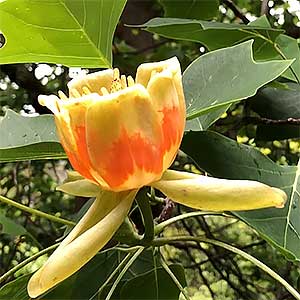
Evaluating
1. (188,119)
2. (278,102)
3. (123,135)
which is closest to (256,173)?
(188,119)

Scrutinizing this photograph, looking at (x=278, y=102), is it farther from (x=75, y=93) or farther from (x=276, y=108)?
(x=75, y=93)

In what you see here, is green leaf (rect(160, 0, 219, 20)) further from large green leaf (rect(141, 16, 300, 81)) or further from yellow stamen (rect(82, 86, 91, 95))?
yellow stamen (rect(82, 86, 91, 95))

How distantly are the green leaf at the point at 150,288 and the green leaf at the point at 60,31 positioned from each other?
0.23 metres

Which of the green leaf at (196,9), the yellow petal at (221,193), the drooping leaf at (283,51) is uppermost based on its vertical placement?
the yellow petal at (221,193)

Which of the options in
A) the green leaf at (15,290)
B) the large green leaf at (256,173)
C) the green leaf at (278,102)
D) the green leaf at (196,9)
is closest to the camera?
the large green leaf at (256,173)

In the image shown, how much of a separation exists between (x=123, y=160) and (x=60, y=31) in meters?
0.19

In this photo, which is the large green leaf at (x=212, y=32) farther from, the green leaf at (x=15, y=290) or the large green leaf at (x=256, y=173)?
the green leaf at (x=15, y=290)

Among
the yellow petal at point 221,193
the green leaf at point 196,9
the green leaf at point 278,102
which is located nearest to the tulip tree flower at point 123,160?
the yellow petal at point 221,193

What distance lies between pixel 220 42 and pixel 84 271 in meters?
0.27

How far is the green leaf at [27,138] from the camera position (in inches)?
21.1

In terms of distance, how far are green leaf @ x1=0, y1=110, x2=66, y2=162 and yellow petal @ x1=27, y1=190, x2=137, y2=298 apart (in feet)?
0.32

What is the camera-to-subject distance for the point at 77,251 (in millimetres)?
425

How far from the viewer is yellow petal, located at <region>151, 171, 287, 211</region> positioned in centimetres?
43

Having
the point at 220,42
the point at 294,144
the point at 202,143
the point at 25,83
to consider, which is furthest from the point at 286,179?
the point at 294,144
